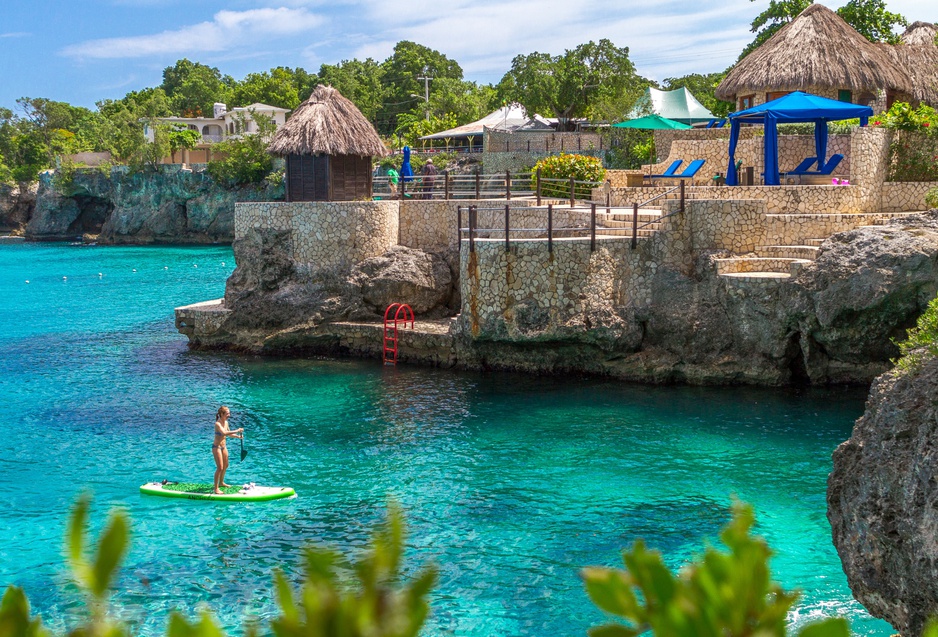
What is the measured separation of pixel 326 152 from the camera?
2792cm

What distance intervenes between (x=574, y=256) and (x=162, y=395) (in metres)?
9.95

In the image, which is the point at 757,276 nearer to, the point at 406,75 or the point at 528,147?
the point at 528,147

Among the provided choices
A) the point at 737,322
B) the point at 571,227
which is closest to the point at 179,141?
the point at 571,227

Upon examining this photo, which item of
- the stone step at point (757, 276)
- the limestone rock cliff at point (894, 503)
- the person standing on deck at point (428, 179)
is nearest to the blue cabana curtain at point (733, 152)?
the stone step at point (757, 276)

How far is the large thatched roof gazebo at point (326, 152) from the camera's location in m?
28.1

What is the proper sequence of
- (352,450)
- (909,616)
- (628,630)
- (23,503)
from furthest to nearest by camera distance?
(352,450)
(23,503)
(909,616)
(628,630)

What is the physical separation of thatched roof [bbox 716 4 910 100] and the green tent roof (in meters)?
2.98

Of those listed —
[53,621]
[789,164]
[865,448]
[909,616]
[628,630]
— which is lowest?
[53,621]

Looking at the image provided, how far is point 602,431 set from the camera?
18609 millimetres

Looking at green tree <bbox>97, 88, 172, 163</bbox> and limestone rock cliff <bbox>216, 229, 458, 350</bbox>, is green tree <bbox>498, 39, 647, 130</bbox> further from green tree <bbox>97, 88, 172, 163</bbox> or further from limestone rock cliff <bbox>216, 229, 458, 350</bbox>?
green tree <bbox>97, 88, 172, 163</bbox>

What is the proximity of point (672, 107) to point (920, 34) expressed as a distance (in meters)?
11.4

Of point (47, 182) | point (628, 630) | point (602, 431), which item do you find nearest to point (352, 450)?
point (602, 431)

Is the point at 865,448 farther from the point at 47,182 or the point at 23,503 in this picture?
the point at 47,182

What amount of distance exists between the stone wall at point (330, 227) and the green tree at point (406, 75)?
2091 inches
